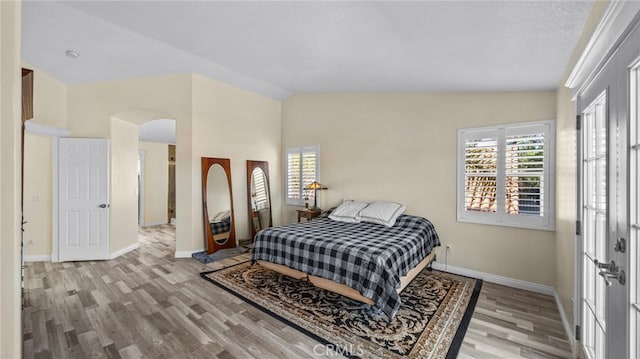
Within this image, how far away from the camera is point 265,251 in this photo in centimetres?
334

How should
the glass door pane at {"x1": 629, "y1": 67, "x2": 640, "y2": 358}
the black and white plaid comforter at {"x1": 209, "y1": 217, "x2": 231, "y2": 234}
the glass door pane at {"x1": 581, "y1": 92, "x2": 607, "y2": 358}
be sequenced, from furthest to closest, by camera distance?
1. the black and white plaid comforter at {"x1": 209, "y1": 217, "x2": 231, "y2": 234}
2. the glass door pane at {"x1": 581, "y1": 92, "x2": 607, "y2": 358}
3. the glass door pane at {"x1": 629, "y1": 67, "x2": 640, "y2": 358}

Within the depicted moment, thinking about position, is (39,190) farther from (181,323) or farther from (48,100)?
(181,323)

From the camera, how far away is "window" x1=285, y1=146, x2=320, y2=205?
5176 mm

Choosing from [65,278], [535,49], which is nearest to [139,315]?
[65,278]

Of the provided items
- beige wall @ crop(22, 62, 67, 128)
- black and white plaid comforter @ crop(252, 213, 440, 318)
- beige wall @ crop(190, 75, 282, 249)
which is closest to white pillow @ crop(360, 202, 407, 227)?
black and white plaid comforter @ crop(252, 213, 440, 318)

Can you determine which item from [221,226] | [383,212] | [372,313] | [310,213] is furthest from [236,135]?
[372,313]

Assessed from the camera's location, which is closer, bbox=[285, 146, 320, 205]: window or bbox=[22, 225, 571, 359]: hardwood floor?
bbox=[22, 225, 571, 359]: hardwood floor

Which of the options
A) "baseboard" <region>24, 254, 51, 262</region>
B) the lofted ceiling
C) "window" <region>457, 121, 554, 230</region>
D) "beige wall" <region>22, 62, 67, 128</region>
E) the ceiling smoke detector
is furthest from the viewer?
"baseboard" <region>24, 254, 51, 262</region>

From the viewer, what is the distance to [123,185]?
4.58 m

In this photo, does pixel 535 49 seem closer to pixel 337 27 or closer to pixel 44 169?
pixel 337 27

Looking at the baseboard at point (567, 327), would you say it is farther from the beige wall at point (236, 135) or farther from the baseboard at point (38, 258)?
the baseboard at point (38, 258)

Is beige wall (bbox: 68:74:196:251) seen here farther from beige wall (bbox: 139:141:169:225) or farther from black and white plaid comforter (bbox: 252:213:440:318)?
beige wall (bbox: 139:141:169:225)

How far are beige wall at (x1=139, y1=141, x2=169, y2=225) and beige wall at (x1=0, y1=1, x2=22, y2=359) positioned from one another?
7461 mm

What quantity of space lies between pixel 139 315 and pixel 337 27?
328 centimetres
